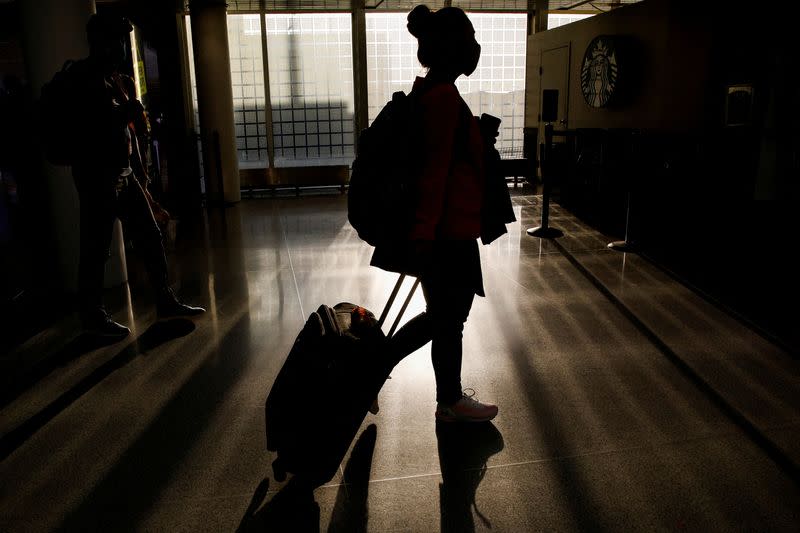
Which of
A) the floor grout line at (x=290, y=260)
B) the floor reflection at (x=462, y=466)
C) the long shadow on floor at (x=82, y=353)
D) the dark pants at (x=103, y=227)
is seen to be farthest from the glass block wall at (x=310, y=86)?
the floor reflection at (x=462, y=466)

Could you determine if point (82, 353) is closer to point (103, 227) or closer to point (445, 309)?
point (103, 227)

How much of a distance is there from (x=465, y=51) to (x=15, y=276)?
324 cm

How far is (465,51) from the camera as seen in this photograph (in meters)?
1.91

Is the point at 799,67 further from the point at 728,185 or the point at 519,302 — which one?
the point at 519,302

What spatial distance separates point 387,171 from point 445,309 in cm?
52

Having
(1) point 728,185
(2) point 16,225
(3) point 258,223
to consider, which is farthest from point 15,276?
(1) point 728,185

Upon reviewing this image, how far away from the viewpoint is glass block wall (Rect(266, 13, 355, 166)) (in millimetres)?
8742

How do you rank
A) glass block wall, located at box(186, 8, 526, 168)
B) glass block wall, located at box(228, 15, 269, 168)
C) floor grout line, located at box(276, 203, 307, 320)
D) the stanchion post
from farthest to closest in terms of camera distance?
glass block wall, located at box(186, 8, 526, 168) < glass block wall, located at box(228, 15, 269, 168) < the stanchion post < floor grout line, located at box(276, 203, 307, 320)

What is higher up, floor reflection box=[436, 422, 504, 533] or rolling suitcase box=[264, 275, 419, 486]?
rolling suitcase box=[264, 275, 419, 486]

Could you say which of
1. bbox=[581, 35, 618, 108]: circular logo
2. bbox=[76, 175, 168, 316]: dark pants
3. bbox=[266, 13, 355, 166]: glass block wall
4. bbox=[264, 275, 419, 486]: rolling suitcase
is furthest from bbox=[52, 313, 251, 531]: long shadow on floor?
bbox=[266, 13, 355, 166]: glass block wall

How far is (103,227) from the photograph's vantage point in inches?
124

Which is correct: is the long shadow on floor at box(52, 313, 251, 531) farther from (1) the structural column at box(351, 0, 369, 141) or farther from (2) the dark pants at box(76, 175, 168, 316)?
(1) the structural column at box(351, 0, 369, 141)

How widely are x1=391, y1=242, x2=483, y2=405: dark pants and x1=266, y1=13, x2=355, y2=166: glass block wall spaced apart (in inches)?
292

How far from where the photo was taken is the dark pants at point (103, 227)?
311 centimetres
